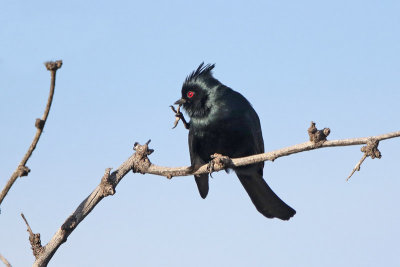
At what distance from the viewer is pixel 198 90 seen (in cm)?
667

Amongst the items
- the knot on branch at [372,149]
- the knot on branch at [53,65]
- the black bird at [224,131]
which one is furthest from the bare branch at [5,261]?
the black bird at [224,131]

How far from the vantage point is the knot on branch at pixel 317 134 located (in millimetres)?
3662

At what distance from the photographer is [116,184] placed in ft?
→ 13.7

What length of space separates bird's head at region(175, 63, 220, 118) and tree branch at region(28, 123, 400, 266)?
1.68 m

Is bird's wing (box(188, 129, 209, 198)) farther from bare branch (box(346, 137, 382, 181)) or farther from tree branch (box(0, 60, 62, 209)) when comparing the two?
tree branch (box(0, 60, 62, 209))

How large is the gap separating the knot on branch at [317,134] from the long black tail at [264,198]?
279 cm

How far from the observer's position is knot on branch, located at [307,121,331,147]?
12.0ft

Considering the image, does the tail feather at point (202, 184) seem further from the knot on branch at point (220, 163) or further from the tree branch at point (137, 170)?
the tree branch at point (137, 170)

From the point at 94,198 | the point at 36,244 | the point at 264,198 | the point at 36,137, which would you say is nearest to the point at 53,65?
the point at 36,137

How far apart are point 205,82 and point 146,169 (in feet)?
8.08

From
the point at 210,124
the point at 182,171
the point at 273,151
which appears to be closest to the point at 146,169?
the point at 182,171

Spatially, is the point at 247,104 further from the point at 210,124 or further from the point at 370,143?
the point at 370,143

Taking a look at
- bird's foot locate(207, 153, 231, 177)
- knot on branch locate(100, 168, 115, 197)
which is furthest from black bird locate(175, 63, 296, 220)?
knot on branch locate(100, 168, 115, 197)

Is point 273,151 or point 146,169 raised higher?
point 146,169
